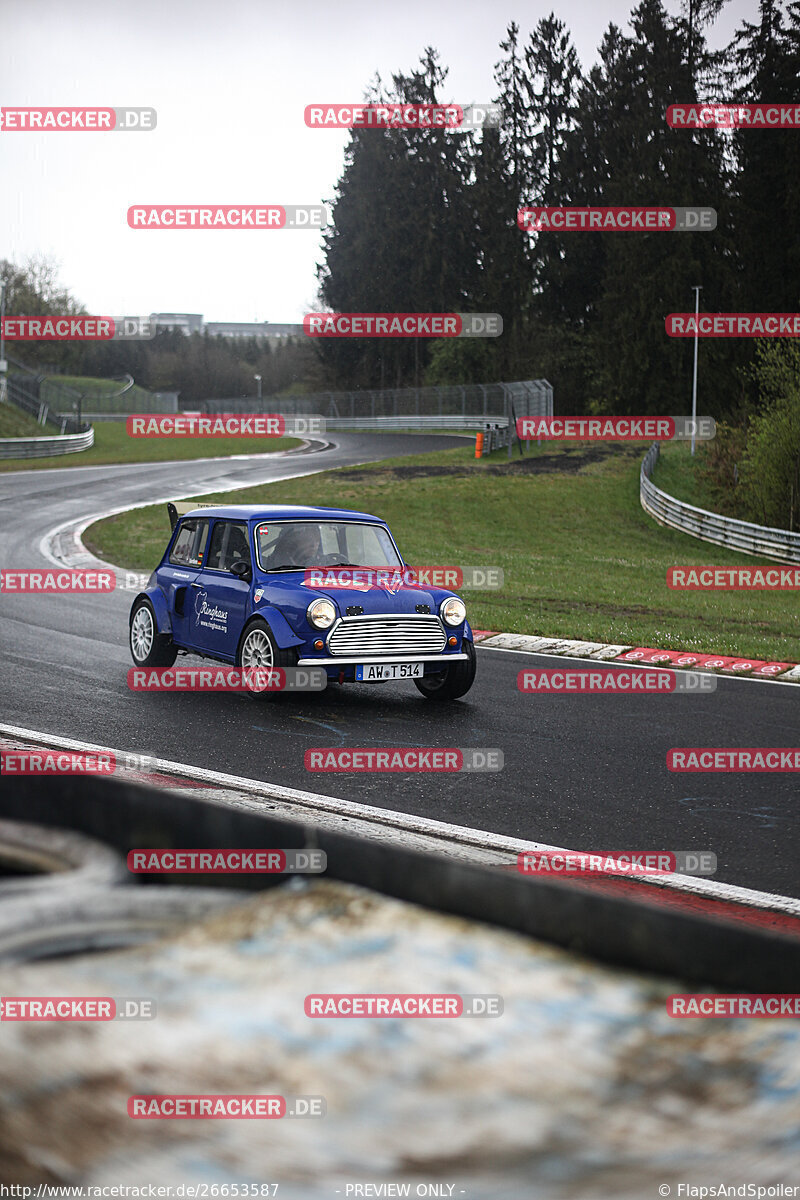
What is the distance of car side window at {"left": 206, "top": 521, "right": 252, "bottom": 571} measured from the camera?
10.5 meters

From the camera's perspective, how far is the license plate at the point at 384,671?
9609 mm

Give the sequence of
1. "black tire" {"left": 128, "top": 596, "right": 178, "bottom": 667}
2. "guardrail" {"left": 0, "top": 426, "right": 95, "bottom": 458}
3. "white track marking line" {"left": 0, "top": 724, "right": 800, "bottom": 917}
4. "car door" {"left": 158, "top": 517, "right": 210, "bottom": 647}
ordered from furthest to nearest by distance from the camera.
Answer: "guardrail" {"left": 0, "top": 426, "right": 95, "bottom": 458}, "black tire" {"left": 128, "top": 596, "right": 178, "bottom": 667}, "car door" {"left": 158, "top": 517, "right": 210, "bottom": 647}, "white track marking line" {"left": 0, "top": 724, "right": 800, "bottom": 917}

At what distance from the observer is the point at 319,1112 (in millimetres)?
2213

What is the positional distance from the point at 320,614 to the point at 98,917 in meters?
6.69

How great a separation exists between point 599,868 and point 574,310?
254 feet

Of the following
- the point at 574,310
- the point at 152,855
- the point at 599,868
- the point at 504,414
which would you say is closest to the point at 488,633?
the point at 599,868

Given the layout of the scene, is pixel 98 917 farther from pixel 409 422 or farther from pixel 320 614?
pixel 409 422

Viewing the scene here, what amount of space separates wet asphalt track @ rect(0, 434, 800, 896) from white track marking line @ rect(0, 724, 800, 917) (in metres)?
0.12

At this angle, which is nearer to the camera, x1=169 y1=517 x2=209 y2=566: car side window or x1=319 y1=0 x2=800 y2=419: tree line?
→ x1=169 y1=517 x2=209 y2=566: car side window

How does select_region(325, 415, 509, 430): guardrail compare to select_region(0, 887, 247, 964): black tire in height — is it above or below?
above

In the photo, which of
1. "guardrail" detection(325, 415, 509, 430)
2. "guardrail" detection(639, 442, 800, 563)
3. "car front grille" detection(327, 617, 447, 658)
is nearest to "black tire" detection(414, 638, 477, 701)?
"car front grille" detection(327, 617, 447, 658)

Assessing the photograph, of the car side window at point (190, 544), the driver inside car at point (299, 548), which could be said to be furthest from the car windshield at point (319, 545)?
the car side window at point (190, 544)

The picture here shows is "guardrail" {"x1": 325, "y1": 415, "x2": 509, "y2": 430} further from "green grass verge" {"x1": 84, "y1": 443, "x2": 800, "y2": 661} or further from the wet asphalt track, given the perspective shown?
the wet asphalt track

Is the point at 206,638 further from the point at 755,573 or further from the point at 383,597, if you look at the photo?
the point at 755,573
